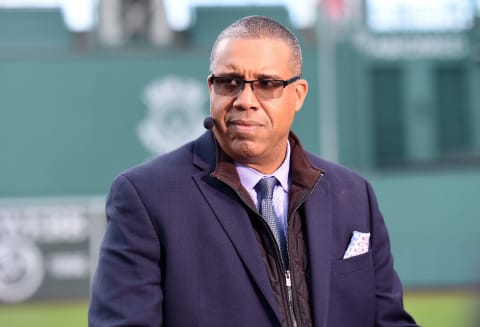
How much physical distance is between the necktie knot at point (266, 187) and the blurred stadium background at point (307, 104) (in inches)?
319

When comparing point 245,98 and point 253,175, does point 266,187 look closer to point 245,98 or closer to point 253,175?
point 253,175

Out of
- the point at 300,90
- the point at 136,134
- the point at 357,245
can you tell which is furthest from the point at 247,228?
the point at 136,134

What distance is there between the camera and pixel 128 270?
169cm

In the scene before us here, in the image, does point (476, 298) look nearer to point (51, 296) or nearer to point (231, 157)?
point (51, 296)

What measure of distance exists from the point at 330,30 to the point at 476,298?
5.05m

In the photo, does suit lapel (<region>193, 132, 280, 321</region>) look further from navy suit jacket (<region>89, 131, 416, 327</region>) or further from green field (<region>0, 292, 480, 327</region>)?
green field (<region>0, 292, 480, 327</region>)

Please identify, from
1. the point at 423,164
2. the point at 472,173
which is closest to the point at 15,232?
the point at 472,173

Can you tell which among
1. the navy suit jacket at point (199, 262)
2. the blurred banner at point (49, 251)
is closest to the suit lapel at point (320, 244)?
the navy suit jacket at point (199, 262)

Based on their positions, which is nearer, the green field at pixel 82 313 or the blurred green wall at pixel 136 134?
the green field at pixel 82 313

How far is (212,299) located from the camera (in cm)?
169

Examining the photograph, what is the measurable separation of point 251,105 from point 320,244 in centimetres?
30

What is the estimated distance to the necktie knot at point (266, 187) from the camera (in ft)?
6.02

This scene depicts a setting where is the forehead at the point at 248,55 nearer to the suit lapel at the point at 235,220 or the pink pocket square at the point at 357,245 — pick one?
the suit lapel at the point at 235,220

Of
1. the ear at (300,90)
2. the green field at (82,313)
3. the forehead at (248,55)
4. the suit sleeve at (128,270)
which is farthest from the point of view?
the green field at (82,313)
